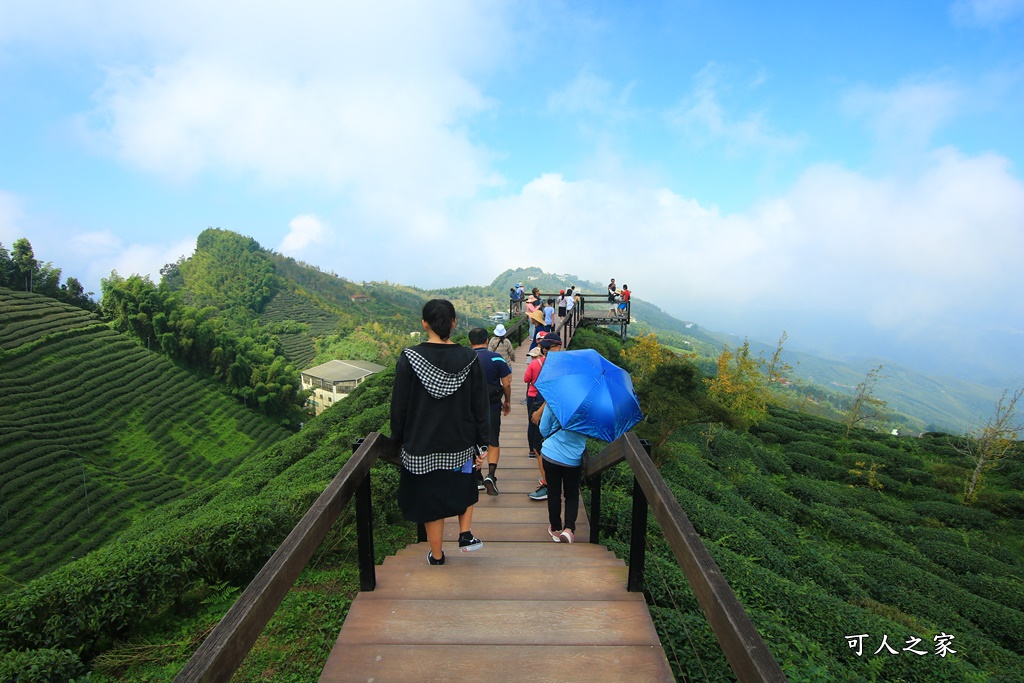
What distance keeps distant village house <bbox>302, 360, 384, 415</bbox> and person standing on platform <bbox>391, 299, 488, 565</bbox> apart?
63.3 m

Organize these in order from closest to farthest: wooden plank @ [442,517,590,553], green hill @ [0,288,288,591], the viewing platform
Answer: the viewing platform < wooden plank @ [442,517,590,553] < green hill @ [0,288,288,591]

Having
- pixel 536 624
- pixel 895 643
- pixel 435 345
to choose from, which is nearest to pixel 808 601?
pixel 895 643

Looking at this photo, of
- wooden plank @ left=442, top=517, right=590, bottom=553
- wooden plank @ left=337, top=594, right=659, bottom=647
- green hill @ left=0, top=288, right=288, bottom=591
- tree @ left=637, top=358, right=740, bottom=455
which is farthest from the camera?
green hill @ left=0, top=288, right=288, bottom=591

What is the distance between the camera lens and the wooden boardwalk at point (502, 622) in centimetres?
190

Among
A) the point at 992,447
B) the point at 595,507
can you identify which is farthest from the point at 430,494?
the point at 992,447

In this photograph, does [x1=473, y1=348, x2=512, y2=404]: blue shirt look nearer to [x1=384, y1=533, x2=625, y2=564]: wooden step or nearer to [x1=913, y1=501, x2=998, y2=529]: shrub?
[x1=384, y1=533, x2=625, y2=564]: wooden step

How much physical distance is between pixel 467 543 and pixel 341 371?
7463 cm

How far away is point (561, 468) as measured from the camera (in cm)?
326

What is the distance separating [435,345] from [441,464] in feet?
2.26

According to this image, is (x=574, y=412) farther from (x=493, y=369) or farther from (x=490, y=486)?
(x=490, y=486)

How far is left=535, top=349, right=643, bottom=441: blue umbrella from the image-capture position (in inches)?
119

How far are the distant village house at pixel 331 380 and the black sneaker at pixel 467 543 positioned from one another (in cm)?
6300

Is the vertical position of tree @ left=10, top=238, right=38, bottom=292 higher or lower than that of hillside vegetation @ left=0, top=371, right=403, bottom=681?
higher

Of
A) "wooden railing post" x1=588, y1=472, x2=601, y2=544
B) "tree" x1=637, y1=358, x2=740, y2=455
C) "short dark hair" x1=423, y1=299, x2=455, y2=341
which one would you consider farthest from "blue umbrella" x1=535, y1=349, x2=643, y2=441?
"tree" x1=637, y1=358, x2=740, y2=455
